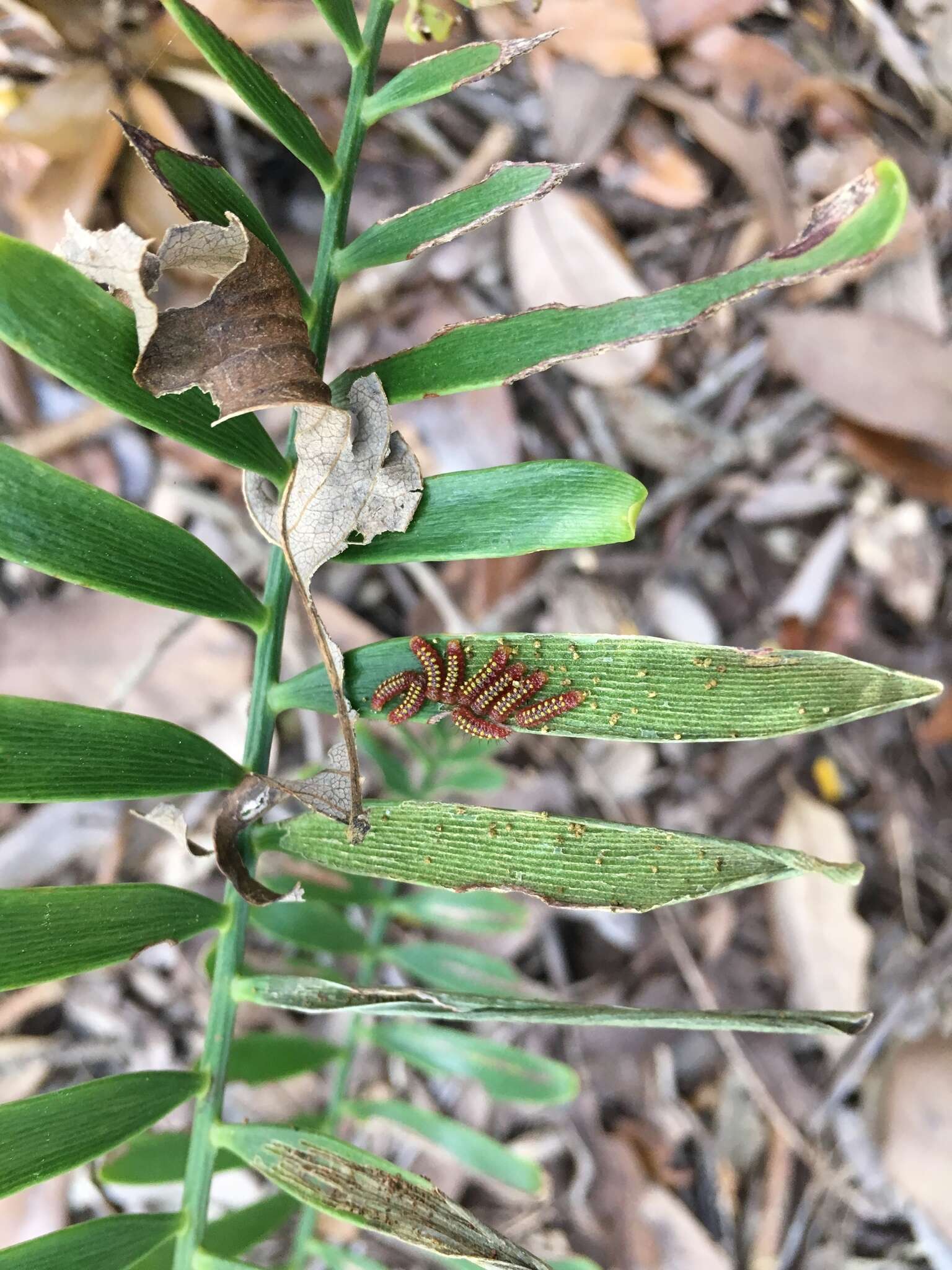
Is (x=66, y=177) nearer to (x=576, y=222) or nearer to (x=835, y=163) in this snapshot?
(x=576, y=222)

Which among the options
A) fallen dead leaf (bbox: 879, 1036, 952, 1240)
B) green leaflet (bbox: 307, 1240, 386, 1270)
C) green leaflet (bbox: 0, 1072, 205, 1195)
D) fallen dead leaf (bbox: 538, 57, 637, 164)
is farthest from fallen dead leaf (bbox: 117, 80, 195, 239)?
fallen dead leaf (bbox: 879, 1036, 952, 1240)

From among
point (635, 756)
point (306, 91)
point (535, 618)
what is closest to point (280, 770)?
point (535, 618)

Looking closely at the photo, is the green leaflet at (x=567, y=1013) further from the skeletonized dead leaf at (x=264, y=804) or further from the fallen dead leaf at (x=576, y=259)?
the fallen dead leaf at (x=576, y=259)

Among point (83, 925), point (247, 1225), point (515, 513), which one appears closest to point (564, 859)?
point (515, 513)

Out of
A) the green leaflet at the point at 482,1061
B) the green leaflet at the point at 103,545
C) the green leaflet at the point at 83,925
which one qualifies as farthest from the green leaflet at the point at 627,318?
the green leaflet at the point at 482,1061

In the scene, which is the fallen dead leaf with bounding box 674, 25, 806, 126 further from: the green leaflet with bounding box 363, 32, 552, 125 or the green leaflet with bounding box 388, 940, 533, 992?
the green leaflet with bounding box 388, 940, 533, 992

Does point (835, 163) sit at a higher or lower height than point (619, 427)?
higher

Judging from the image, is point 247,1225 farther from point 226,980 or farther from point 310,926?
point 226,980
